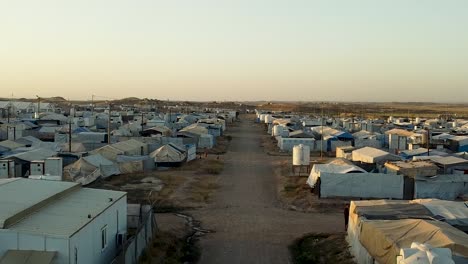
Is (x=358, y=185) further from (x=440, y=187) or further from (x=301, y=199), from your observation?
(x=440, y=187)

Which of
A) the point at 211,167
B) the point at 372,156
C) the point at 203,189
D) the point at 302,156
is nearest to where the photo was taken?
the point at 203,189

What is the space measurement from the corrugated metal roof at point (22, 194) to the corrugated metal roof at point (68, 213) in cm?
23

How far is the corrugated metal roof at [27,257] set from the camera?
1092 cm

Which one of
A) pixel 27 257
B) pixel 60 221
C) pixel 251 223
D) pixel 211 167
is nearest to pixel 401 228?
pixel 251 223

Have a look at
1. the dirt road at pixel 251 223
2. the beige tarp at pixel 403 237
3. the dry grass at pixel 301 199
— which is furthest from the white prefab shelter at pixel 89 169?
the beige tarp at pixel 403 237

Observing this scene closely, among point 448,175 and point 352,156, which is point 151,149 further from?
point 448,175

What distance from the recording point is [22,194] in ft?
46.1

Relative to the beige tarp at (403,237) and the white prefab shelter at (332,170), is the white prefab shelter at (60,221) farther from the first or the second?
the white prefab shelter at (332,170)

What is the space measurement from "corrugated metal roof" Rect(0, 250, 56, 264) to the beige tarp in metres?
7.68

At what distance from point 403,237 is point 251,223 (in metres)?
8.79

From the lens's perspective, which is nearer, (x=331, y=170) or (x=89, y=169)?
(x=331, y=170)

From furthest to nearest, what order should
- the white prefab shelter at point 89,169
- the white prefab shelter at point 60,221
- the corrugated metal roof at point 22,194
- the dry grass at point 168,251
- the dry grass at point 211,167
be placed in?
the dry grass at point 211,167 < the white prefab shelter at point 89,169 < the dry grass at point 168,251 < the corrugated metal roof at point 22,194 < the white prefab shelter at point 60,221

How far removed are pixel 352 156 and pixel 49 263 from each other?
29.4 m

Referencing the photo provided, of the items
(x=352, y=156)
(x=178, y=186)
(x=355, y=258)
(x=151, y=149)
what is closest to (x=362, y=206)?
(x=355, y=258)
